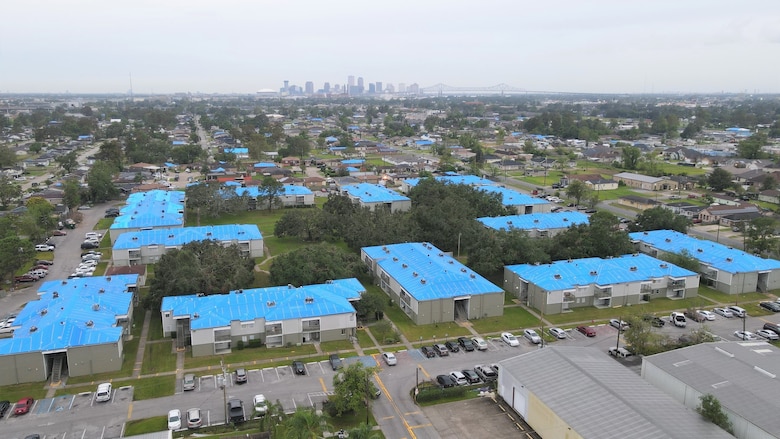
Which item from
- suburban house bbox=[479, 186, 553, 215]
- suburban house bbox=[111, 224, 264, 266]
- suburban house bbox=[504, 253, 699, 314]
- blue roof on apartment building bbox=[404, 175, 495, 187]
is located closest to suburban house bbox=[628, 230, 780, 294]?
suburban house bbox=[504, 253, 699, 314]

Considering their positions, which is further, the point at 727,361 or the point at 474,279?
the point at 474,279

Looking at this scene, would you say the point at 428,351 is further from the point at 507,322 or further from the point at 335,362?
the point at 507,322

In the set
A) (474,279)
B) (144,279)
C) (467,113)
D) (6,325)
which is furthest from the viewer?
(467,113)

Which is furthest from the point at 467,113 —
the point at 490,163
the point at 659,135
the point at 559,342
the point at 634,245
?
the point at 559,342

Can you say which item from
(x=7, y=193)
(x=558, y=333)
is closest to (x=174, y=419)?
(x=558, y=333)

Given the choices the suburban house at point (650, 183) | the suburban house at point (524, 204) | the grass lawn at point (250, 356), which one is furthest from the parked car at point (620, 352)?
the suburban house at point (650, 183)

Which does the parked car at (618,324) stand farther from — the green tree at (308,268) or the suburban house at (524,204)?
the suburban house at (524,204)

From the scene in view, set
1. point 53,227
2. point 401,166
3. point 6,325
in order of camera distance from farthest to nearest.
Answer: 1. point 401,166
2. point 53,227
3. point 6,325

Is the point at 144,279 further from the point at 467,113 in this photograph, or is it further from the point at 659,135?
the point at 467,113
